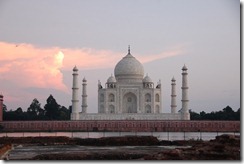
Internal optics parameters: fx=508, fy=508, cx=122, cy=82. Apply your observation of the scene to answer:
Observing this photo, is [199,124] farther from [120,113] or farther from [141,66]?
[141,66]

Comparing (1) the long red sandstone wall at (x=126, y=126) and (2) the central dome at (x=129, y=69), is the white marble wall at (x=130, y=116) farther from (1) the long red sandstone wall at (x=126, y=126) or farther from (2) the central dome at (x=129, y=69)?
(2) the central dome at (x=129, y=69)

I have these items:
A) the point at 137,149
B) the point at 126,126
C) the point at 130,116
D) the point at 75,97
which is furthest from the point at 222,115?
the point at 137,149

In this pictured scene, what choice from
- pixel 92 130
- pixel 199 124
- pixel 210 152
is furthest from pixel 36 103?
pixel 210 152

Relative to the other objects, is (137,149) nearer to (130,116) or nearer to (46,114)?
(130,116)

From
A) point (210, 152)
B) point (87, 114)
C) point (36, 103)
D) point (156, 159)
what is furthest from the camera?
point (36, 103)

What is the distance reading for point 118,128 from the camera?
3681 centimetres

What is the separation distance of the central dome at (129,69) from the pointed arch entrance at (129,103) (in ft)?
4.93

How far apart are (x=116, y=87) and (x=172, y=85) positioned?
464 cm

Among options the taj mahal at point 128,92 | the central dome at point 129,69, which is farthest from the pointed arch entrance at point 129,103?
the central dome at point 129,69

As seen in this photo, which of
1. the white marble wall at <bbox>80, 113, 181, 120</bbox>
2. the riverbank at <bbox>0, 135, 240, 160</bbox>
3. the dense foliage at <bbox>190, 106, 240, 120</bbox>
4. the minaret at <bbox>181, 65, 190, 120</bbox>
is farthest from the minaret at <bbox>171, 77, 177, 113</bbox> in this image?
the riverbank at <bbox>0, 135, 240, 160</bbox>

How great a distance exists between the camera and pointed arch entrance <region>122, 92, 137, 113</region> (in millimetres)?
42562

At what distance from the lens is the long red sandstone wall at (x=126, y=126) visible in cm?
3641

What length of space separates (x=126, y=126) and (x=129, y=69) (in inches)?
295

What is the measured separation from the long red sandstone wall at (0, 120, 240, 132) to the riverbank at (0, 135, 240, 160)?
14503 millimetres
